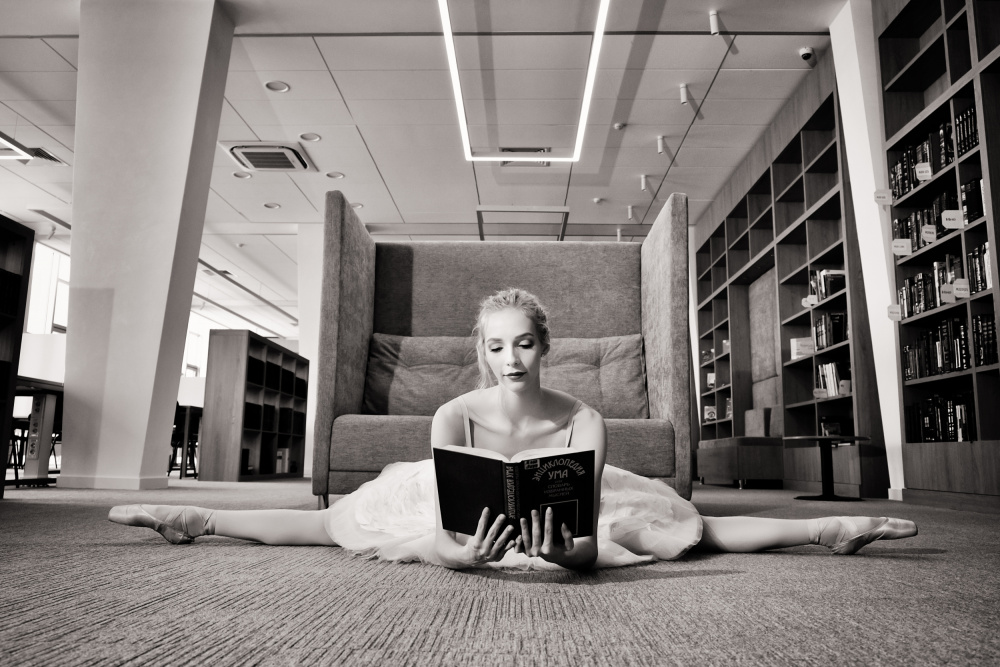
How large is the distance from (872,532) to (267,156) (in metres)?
6.49

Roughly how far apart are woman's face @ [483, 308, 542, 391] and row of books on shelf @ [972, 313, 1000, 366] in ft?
8.63

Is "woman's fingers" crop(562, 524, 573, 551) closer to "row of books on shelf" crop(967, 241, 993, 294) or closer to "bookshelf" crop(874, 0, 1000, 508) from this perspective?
"bookshelf" crop(874, 0, 1000, 508)

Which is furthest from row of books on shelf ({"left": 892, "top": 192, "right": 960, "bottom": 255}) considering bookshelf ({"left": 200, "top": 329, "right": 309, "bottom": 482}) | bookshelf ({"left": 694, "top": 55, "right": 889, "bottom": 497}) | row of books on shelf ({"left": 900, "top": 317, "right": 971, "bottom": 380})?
bookshelf ({"left": 200, "top": 329, "right": 309, "bottom": 482})

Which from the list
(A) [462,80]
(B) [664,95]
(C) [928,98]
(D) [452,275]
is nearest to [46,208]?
(A) [462,80]

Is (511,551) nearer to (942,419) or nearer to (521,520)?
(521,520)

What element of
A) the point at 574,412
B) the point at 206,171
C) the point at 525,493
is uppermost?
the point at 206,171

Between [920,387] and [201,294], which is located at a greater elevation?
[201,294]

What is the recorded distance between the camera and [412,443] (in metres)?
2.38

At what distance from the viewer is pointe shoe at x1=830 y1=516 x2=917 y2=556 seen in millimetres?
1604

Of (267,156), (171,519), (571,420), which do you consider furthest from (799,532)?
(267,156)

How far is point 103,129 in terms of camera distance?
180 inches

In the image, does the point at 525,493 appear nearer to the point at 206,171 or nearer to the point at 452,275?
the point at 452,275

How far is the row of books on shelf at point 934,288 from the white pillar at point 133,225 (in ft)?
13.7

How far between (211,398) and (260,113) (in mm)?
2460
